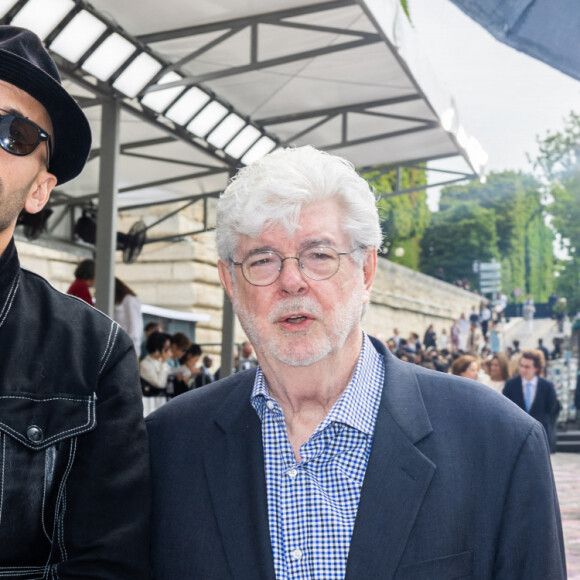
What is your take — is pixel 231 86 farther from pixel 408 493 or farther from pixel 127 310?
pixel 408 493

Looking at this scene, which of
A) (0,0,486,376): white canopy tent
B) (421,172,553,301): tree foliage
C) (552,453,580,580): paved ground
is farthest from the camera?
(421,172,553,301): tree foliage

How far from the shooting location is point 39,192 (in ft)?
6.60

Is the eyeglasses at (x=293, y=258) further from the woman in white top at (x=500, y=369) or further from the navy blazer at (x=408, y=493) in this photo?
the woman in white top at (x=500, y=369)

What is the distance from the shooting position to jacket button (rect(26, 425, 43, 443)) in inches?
72.7

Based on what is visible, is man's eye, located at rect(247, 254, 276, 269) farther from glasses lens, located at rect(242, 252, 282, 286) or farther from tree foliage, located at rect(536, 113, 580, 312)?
tree foliage, located at rect(536, 113, 580, 312)

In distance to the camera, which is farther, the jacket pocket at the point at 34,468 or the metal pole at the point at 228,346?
the metal pole at the point at 228,346

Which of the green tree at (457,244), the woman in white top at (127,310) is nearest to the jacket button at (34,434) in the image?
the woman in white top at (127,310)

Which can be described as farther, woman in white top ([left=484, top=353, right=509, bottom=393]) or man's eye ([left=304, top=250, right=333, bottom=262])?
woman in white top ([left=484, top=353, right=509, bottom=393])

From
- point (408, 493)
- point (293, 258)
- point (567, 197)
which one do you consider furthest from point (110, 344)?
point (567, 197)

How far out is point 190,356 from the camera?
481 inches

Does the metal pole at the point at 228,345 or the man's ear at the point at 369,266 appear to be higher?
the metal pole at the point at 228,345

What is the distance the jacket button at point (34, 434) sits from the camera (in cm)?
185

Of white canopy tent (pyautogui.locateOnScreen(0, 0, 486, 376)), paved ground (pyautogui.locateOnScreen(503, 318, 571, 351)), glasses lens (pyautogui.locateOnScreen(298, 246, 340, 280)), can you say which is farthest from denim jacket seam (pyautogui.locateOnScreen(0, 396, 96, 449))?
paved ground (pyautogui.locateOnScreen(503, 318, 571, 351))

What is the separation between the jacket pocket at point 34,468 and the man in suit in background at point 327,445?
36 cm
